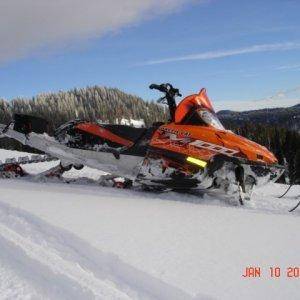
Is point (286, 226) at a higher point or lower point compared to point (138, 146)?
lower

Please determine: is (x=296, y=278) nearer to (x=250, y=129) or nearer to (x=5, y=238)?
(x=5, y=238)

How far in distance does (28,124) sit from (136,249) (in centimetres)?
560

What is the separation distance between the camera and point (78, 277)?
3.02 metres

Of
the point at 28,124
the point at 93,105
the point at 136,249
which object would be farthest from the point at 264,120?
the point at 136,249

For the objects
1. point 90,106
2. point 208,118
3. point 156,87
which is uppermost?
point 156,87

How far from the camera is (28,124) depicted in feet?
28.3

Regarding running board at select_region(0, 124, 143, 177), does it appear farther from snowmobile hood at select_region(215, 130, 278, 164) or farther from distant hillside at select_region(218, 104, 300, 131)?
distant hillside at select_region(218, 104, 300, 131)

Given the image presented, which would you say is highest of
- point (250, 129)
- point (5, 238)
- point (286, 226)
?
point (5, 238)

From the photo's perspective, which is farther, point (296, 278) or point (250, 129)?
point (250, 129)

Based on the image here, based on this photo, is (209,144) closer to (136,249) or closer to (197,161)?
(197,161)

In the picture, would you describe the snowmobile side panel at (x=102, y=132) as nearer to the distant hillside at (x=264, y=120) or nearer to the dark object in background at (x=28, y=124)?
the dark object in background at (x=28, y=124)

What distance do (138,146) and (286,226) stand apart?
11.0 feet

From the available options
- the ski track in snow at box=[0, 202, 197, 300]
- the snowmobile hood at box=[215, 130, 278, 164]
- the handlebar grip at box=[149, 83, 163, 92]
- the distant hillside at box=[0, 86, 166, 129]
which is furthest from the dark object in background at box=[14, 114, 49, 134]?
the distant hillside at box=[0, 86, 166, 129]

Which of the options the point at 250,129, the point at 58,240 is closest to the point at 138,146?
the point at 58,240
